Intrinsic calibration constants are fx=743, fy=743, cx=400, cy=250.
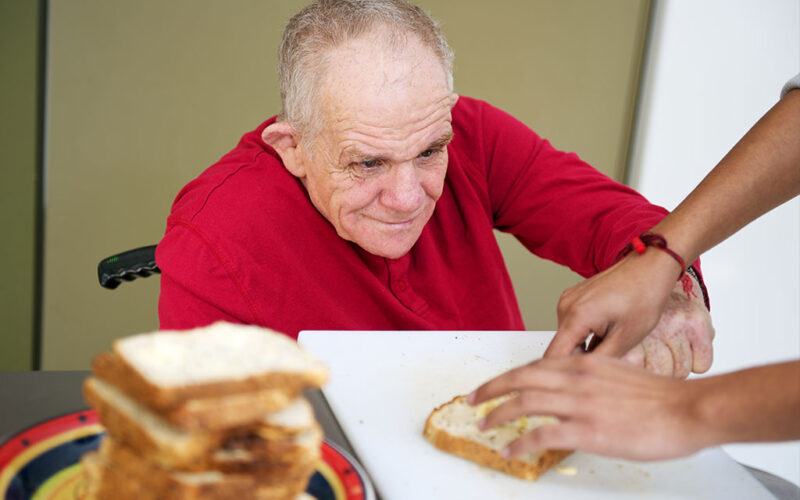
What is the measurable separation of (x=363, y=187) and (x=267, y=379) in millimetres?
835

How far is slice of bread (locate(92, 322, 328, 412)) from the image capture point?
23.2 inches

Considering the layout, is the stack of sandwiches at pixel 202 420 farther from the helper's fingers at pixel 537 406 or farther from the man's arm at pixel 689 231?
the man's arm at pixel 689 231

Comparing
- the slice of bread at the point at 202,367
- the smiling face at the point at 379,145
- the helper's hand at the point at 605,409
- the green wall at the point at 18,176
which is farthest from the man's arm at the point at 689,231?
the green wall at the point at 18,176

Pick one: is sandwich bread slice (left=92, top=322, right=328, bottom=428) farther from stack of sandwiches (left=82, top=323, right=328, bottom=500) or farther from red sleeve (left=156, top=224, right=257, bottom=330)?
red sleeve (left=156, top=224, right=257, bottom=330)

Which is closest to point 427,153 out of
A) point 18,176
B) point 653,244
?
point 653,244

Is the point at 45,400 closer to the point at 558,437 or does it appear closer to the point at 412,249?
the point at 558,437

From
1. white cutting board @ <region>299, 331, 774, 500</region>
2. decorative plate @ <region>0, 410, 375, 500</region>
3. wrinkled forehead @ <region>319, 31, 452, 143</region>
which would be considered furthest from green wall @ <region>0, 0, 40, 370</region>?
decorative plate @ <region>0, 410, 375, 500</region>

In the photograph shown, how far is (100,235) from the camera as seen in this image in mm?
2715

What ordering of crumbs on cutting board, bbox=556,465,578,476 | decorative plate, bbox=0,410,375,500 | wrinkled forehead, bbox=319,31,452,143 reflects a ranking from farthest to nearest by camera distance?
1. wrinkled forehead, bbox=319,31,452,143
2. crumbs on cutting board, bbox=556,465,578,476
3. decorative plate, bbox=0,410,375,500

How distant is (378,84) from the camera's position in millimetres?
1331

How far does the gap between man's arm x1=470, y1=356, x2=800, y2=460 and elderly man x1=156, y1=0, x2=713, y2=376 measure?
1.27ft

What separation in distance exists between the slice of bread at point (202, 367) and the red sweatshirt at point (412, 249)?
2.49ft

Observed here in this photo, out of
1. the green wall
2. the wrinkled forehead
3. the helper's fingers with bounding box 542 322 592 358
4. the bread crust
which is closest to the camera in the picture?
the bread crust

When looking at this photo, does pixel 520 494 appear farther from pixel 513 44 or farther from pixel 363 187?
pixel 513 44
